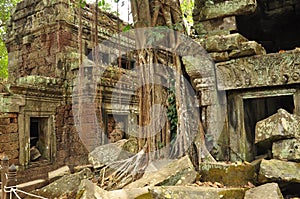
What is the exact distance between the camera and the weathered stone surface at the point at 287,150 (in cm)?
312

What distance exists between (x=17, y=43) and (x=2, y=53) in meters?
6.33

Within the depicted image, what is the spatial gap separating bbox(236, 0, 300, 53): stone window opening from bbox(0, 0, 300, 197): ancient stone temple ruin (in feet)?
0.05

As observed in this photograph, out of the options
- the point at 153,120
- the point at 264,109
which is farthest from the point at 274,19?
the point at 153,120

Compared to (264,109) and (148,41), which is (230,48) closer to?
(148,41)

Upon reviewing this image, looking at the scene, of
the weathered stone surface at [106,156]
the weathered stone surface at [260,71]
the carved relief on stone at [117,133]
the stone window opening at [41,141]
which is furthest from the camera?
the carved relief on stone at [117,133]

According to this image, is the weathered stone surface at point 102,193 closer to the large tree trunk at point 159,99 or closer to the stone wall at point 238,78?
the large tree trunk at point 159,99

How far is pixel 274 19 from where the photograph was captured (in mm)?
4969

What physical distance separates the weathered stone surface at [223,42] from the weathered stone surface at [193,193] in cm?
191

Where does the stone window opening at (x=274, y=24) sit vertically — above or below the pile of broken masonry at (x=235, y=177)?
above

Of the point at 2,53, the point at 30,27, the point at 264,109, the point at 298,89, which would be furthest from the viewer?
the point at 2,53

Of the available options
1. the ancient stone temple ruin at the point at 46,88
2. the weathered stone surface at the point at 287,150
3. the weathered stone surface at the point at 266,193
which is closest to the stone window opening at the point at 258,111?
the weathered stone surface at the point at 287,150

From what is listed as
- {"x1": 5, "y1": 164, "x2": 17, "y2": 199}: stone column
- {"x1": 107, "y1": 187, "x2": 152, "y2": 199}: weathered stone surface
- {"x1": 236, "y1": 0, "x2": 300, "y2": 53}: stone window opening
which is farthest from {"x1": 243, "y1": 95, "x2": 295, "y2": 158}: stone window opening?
{"x1": 5, "y1": 164, "x2": 17, "y2": 199}: stone column

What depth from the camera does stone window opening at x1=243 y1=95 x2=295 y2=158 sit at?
4098 millimetres

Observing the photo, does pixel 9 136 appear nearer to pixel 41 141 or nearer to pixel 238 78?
pixel 41 141
